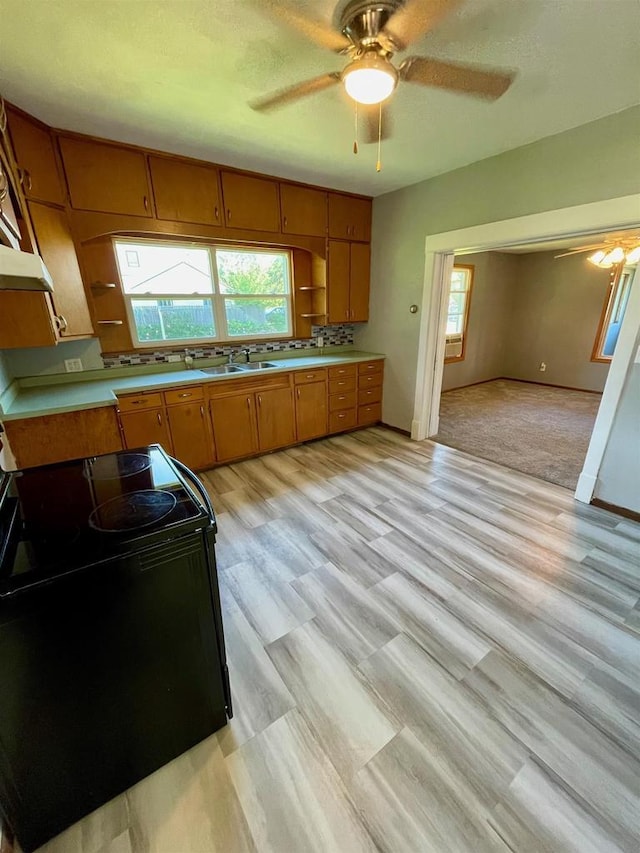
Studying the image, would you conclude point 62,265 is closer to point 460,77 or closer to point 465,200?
point 460,77

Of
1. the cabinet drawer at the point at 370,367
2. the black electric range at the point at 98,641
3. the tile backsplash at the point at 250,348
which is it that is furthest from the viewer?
the cabinet drawer at the point at 370,367

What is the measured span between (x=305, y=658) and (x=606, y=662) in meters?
1.30

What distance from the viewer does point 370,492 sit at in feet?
9.37

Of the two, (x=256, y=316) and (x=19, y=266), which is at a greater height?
(x=19, y=266)

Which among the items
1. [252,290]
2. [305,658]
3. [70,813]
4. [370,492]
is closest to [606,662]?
[305,658]

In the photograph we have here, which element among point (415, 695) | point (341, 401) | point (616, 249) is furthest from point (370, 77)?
point (616, 249)

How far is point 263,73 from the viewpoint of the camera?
170 centimetres

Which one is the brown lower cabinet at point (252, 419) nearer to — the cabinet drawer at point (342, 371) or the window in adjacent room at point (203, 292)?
the cabinet drawer at point (342, 371)

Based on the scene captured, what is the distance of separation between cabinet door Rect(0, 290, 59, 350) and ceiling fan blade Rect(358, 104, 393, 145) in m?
2.16

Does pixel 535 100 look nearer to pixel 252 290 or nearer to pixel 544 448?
pixel 252 290

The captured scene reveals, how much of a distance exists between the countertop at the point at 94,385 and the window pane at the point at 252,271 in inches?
30.6

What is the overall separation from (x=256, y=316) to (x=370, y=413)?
5.67 feet

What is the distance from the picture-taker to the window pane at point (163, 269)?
290 cm

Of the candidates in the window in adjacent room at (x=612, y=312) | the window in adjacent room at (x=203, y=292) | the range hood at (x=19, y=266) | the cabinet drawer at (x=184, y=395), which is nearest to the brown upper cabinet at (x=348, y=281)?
the window in adjacent room at (x=203, y=292)
